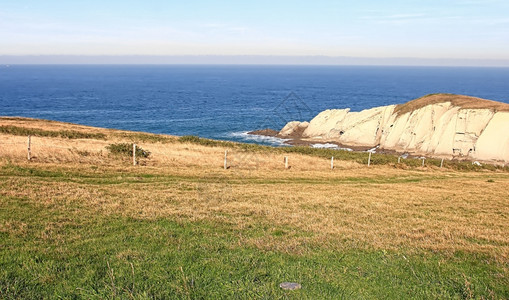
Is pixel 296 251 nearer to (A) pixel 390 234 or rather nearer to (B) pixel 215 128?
(A) pixel 390 234

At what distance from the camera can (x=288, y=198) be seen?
69.9 feet

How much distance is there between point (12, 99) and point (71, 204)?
134693mm

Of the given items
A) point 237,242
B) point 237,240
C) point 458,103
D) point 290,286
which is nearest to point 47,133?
point 237,240

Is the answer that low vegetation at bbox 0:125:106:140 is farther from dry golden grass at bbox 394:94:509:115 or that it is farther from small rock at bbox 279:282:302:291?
dry golden grass at bbox 394:94:509:115

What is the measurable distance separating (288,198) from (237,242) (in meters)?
8.90

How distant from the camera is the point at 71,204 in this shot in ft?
54.3

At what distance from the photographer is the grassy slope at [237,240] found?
9445mm

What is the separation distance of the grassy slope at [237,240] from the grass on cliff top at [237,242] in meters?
0.05

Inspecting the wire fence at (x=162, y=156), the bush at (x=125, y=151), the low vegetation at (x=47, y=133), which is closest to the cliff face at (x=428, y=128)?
the wire fence at (x=162, y=156)

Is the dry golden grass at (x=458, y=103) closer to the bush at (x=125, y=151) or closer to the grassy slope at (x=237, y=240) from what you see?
the grassy slope at (x=237, y=240)

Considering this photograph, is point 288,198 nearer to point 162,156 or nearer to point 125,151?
point 162,156

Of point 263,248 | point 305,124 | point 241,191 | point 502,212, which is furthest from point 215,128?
point 263,248

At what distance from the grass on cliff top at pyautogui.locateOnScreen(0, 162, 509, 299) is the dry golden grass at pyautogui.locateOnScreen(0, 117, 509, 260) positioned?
0.31ft

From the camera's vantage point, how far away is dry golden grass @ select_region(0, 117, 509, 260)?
47.2ft
